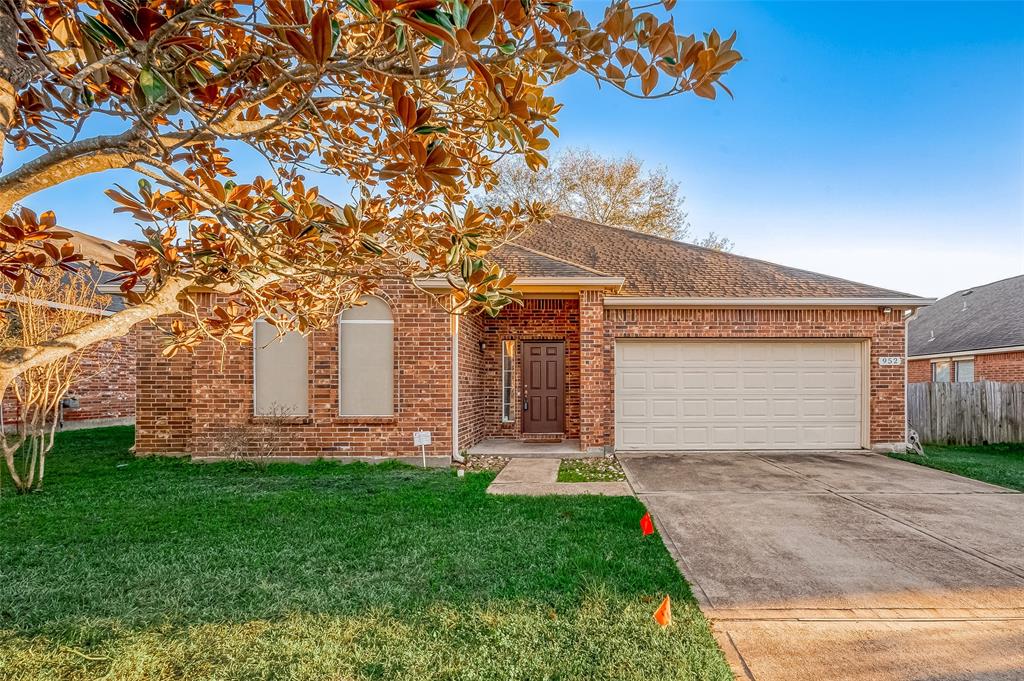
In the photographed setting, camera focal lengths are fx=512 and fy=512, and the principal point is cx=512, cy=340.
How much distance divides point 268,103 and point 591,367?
7192 millimetres

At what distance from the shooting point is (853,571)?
388cm

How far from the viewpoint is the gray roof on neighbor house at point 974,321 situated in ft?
51.1

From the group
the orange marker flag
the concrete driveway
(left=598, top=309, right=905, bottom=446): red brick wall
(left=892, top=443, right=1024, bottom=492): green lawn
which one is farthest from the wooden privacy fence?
the orange marker flag

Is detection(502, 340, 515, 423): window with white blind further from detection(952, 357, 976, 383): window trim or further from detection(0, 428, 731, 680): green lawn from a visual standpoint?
detection(952, 357, 976, 383): window trim

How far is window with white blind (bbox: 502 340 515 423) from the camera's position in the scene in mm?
11312

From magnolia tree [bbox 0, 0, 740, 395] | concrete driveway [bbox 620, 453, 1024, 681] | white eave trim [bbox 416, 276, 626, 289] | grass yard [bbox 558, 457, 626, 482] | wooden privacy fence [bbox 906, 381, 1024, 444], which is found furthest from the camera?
wooden privacy fence [bbox 906, 381, 1024, 444]

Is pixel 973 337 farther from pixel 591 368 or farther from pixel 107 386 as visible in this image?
pixel 107 386

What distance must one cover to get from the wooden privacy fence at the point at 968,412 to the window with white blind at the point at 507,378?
9168 millimetres

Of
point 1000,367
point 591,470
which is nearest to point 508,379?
point 591,470

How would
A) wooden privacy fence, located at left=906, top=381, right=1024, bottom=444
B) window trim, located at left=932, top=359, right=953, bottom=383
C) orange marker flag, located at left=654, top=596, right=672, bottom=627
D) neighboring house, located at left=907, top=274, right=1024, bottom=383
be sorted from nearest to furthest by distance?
orange marker flag, located at left=654, top=596, right=672, bottom=627 < wooden privacy fence, located at left=906, top=381, right=1024, bottom=444 < neighboring house, located at left=907, top=274, right=1024, bottom=383 < window trim, located at left=932, top=359, right=953, bottom=383

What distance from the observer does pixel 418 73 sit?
5.96 ft

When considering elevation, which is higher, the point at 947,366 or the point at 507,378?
the point at 947,366

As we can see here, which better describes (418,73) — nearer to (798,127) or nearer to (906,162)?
(798,127)

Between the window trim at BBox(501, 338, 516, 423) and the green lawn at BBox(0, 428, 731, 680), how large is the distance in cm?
526
